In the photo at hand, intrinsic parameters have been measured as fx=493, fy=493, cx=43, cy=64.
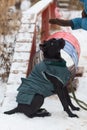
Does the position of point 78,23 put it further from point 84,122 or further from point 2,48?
point 2,48

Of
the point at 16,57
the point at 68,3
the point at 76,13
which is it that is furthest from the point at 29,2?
the point at 16,57

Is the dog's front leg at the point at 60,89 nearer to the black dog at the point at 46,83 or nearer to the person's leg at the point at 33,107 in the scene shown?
the black dog at the point at 46,83

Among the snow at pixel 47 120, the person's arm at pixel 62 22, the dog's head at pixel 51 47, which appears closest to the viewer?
the snow at pixel 47 120

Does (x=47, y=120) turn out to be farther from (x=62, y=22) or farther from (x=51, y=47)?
(x=62, y=22)

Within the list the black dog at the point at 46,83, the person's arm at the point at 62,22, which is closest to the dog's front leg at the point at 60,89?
the black dog at the point at 46,83

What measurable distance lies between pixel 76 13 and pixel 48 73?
24.4ft

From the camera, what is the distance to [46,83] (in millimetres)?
5930

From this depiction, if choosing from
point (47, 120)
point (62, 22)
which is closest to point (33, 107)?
point (47, 120)

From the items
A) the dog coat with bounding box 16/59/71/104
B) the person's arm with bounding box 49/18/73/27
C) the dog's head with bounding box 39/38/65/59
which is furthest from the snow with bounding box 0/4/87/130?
the person's arm with bounding box 49/18/73/27

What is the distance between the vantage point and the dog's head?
584 centimetres

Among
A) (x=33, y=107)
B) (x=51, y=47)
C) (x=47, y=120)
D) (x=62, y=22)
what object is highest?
(x=62, y=22)

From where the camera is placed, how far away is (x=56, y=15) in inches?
458

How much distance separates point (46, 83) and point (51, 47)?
0.44 m

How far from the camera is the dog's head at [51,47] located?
5.84 meters
